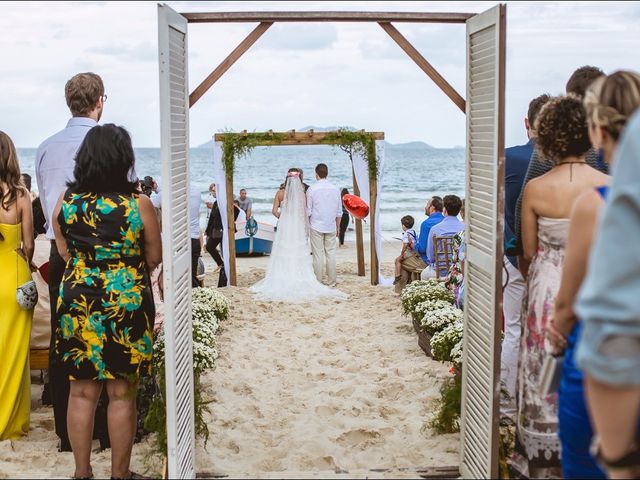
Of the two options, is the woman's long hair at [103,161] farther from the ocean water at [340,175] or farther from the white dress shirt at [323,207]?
the ocean water at [340,175]

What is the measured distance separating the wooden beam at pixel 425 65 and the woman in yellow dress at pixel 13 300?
2.37 meters

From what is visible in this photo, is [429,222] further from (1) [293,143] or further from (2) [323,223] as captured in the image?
(1) [293,143]

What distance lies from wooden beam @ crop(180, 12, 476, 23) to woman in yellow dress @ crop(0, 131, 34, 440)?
1.59 metres

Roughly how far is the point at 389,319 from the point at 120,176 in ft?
19.4

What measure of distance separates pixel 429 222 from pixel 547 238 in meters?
6.64

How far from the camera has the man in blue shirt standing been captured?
485 centimetres

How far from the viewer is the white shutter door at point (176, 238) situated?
11.9 ft

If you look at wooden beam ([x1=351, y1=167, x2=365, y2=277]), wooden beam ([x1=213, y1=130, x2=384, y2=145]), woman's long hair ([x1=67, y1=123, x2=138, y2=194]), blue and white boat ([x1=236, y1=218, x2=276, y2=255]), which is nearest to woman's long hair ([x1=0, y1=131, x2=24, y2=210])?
woman's long hair ([x1=67, y1=123, x2=138, y2=194])

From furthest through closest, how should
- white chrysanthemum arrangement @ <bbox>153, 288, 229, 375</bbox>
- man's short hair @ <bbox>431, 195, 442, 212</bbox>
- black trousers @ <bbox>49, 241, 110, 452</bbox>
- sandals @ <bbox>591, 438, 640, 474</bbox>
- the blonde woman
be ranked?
man's short hair @ <bbox>431, 195, 442, 212</bbox>, white chrysanthemum arrangement @ <bbox>153, 288, 229, 375</bbox>, black trousers @ <bbox>49, 241, 110, 452</bbox>, the blonde woman, sandals @ <bbox>591, 438, 640, 474</bbox>

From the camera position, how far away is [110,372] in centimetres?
402

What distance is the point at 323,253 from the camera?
41.9ft

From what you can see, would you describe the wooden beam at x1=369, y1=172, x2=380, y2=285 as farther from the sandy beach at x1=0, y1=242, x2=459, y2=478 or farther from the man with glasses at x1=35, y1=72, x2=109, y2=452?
the man with glasses at x1=35, y1=72, x2=109, y2=452

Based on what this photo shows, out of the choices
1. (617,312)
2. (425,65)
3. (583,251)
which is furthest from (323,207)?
(617,312)

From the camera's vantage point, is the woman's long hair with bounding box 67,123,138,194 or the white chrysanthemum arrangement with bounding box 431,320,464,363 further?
the white chrysanthemum arrangement with bounding box 431,320,464,363
